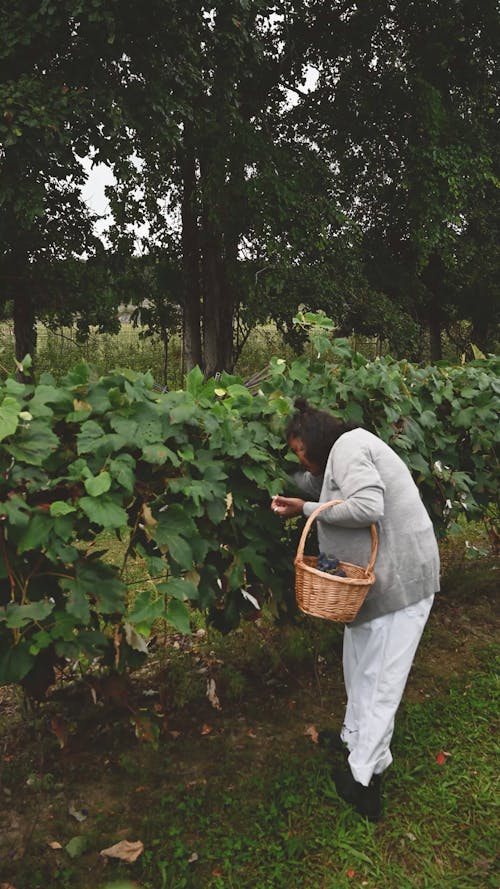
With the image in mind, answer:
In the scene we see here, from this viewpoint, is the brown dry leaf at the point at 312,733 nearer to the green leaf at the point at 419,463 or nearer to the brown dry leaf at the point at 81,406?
the green leaf at the point at 419,463

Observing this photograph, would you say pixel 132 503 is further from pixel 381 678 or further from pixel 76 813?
pixel 76 813

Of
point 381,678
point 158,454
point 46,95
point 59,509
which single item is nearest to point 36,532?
point 59,509

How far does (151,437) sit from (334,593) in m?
0.89

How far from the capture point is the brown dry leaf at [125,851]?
8.61ft

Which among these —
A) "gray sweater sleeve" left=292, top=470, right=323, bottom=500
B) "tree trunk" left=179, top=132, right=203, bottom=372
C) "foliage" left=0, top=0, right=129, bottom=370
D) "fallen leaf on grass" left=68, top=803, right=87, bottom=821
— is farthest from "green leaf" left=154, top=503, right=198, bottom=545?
"tree trunk" left=179, top=132, right=203, bottom=372

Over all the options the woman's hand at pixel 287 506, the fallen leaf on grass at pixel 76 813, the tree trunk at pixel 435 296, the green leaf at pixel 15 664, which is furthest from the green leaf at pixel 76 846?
the tree trunk at pixel 435 296

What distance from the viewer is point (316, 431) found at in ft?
9.14

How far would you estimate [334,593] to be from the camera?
259 cm

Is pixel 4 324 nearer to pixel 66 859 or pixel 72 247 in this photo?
pixel 72 247

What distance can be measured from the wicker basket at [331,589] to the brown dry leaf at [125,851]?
43.8 inches

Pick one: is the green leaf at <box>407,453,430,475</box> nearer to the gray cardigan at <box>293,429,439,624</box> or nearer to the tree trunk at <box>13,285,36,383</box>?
the gray cardigan at <box>293,429,439,624</box>

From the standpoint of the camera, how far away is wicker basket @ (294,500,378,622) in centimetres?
258

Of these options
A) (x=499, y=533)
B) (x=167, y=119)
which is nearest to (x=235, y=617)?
(x=499, y=533)

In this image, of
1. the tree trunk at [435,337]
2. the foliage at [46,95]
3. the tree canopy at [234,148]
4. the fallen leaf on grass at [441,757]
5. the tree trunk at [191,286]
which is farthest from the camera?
the tree trunk at [435,337]
